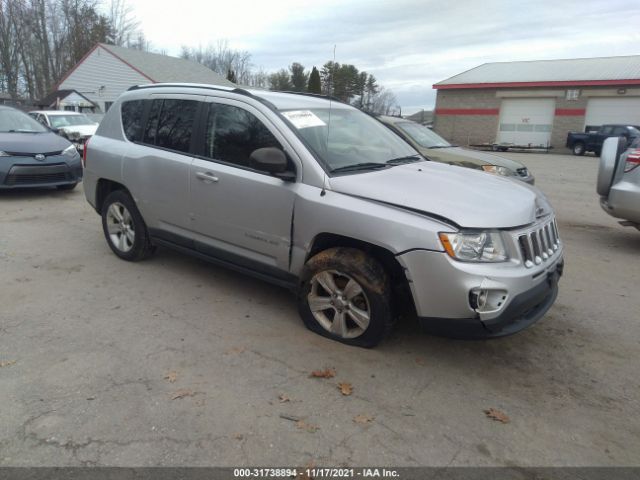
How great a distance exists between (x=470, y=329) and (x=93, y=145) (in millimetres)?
4653

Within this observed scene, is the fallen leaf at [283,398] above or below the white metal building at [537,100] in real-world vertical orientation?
below

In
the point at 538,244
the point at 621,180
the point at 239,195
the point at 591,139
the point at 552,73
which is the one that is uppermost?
the point at 552,73

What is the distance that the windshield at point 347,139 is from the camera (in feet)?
12.7

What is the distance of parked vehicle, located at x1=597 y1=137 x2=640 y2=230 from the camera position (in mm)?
6125

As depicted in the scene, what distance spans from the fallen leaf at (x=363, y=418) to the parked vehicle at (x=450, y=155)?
5223mm

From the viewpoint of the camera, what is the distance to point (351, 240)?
3541 mm

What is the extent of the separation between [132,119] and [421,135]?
5387mm

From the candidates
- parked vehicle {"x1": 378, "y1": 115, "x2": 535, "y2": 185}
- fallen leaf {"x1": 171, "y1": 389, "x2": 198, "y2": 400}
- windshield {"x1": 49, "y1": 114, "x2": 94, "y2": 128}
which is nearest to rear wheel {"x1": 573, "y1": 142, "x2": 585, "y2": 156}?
parked vehicle {"x1": 378, "y1": 115, "x2": 535, "y2": 185}

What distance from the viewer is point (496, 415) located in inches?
114

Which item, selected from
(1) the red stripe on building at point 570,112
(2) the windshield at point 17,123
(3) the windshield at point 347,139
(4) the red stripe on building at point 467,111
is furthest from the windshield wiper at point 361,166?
(4) the red stripe on building at point 467,111

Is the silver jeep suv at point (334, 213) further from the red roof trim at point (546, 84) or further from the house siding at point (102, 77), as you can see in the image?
the house siding at point (102, 77)

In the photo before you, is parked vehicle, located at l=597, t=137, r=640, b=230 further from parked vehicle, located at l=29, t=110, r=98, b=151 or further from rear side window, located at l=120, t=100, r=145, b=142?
parked vehicle, located at l=29, t=110, r=98, b=151

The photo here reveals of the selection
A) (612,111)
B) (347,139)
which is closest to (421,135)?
(347,139)

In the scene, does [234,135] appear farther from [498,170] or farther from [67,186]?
[67,186]
